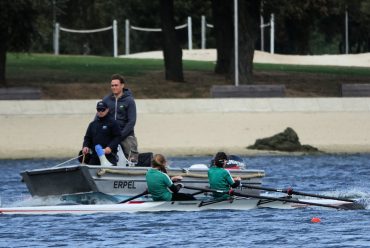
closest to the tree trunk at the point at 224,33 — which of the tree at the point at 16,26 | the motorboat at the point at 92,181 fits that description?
the tree at the point at 16,26

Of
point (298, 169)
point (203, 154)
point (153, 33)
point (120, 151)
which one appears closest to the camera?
point (120, 151)

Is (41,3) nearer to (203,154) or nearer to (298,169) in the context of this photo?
(203,154)

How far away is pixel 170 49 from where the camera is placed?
165 feet

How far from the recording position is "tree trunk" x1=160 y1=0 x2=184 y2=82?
49594 mm

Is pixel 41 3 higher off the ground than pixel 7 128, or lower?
higher

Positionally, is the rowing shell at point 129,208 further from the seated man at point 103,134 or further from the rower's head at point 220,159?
the seated man at point 103,134

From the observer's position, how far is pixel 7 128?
41250 mm

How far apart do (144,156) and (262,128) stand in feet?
50.9

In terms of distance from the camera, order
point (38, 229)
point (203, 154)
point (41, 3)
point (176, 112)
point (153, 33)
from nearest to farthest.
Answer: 1. point (38, 229)
2. point (203, 154)
3. point (176, 112)
4. point (41, 3)
5. point (153, 33)

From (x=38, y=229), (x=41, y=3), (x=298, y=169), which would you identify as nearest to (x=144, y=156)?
(x=38, y=229)

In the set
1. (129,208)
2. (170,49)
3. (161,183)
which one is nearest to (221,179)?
(161,183)

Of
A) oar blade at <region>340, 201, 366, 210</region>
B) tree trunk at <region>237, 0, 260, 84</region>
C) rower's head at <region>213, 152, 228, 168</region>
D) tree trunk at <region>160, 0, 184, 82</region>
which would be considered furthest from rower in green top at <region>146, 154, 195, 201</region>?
tree trunk at <region>160, 0, 184, 82</region>

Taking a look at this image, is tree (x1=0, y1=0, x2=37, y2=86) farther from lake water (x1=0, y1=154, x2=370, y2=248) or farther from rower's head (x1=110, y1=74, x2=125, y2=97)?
rower's head (x1=110, y1=74, x2=125, y2=97)

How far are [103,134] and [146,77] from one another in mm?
25526
